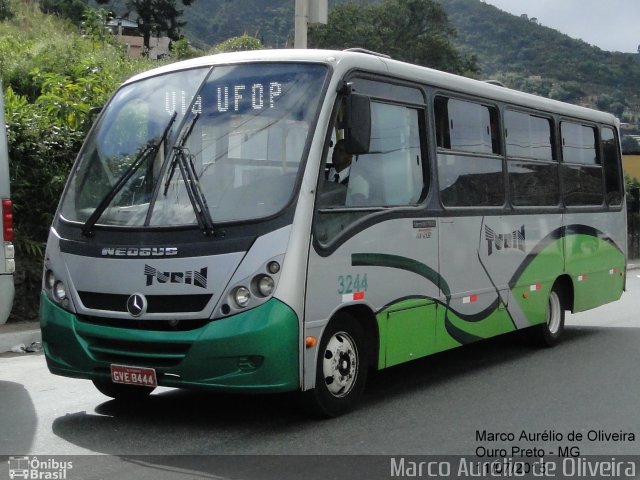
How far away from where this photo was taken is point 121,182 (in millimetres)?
7453

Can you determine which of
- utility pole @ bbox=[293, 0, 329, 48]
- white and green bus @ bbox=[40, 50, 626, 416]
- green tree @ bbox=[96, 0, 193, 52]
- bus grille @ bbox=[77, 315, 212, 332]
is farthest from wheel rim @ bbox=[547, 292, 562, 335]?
green tree @ bbox=[96, 0, 193, 52]

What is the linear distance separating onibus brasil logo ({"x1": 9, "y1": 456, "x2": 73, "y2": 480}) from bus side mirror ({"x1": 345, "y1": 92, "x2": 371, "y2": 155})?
296 centimetres

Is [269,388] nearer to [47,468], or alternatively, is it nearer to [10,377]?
[47,468]

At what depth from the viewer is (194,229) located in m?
7.00

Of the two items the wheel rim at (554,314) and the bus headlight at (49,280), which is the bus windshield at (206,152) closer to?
the bus headlight at (49,280)

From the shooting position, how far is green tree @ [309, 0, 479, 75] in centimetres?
7794

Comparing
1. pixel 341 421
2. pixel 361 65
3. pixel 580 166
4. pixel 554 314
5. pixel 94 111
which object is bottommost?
pixel 341 421

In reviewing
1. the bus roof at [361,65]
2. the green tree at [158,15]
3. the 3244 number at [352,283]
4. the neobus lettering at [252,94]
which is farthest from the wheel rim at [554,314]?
the green tree at [158,15]

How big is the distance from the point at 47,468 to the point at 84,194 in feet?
7.63

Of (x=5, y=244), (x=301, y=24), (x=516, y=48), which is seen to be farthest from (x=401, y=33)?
(x=5, y=244)

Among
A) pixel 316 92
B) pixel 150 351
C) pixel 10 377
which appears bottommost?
pixel 10 377

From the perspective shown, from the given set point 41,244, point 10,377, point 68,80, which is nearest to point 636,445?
point 10,377

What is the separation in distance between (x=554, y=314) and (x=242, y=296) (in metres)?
6.07

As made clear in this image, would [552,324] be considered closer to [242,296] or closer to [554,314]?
[554,314]
